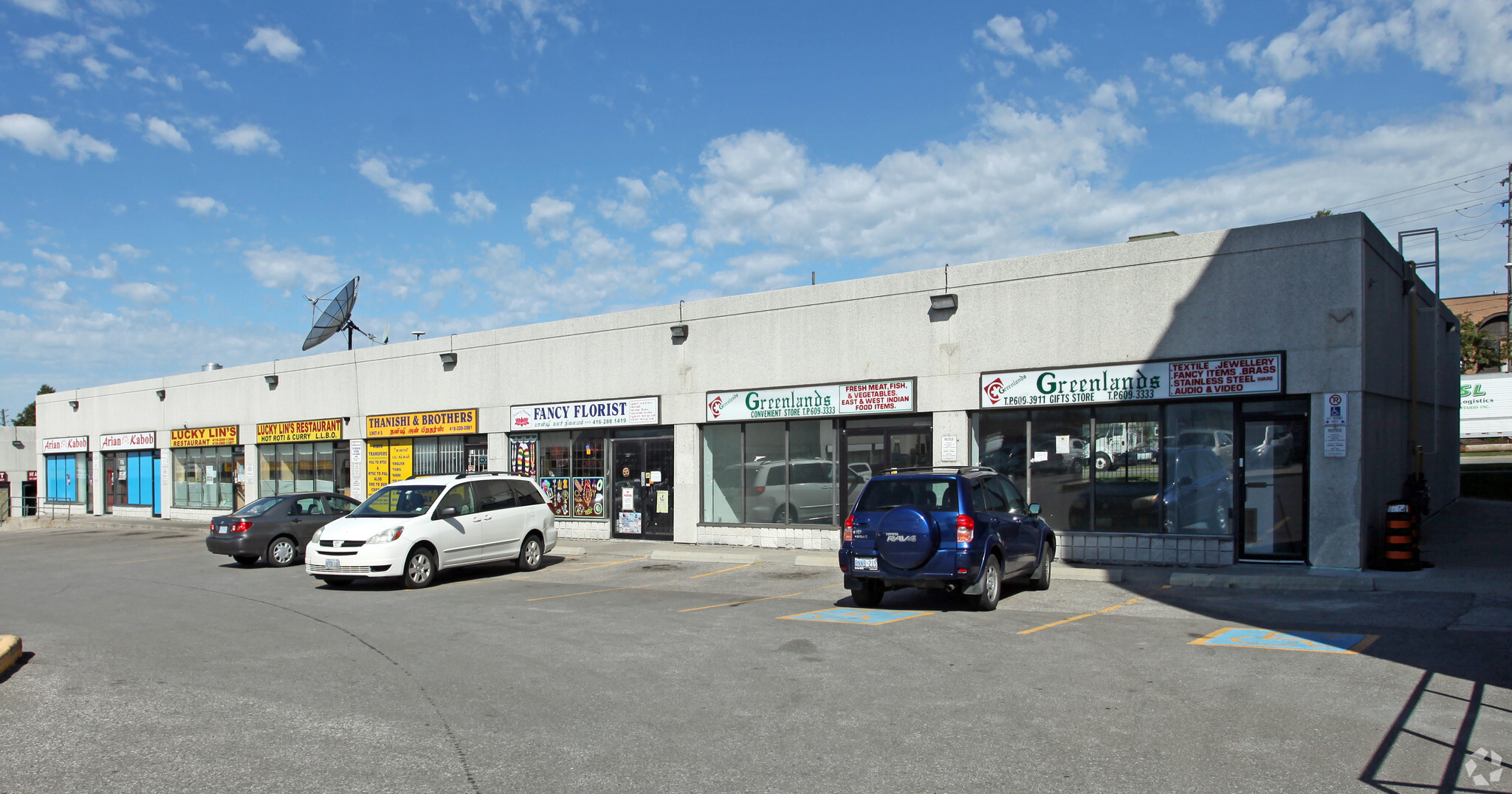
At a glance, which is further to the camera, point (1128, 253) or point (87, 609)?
point (1128, 253)

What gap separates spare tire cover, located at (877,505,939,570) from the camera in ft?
37.7

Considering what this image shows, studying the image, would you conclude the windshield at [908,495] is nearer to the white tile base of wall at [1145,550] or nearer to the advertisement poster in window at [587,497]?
the white tile base of wall at [1145,550]

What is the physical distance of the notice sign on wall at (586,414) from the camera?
22469 mm

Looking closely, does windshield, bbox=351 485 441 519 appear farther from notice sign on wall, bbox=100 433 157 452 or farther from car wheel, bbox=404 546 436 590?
→ notice sign on wall, bbox=100 433 157 452

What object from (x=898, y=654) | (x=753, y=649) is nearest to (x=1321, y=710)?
(x=898, y=654)

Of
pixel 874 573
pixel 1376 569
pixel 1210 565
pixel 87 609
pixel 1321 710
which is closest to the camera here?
pixel 1321 710

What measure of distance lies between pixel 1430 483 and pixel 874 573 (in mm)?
16508

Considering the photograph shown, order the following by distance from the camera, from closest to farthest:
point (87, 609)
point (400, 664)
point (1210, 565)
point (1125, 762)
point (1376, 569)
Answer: point (1125, 762) < point (400, 664) < point (87, 609) < point (1376, 569) < point (1210, 565)

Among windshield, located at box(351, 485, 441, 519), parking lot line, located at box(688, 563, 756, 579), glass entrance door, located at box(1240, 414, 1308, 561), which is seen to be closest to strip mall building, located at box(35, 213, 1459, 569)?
glass entrance door, located at box(1240, 414, 1308, 561)

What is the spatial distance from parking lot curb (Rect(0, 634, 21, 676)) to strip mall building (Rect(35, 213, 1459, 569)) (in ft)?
42.8

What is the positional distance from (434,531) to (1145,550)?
11.2 metres

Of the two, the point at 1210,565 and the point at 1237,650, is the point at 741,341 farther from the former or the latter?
the point at 1237,650

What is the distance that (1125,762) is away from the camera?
5.84m

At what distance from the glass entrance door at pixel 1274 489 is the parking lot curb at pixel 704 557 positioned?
327 inches
